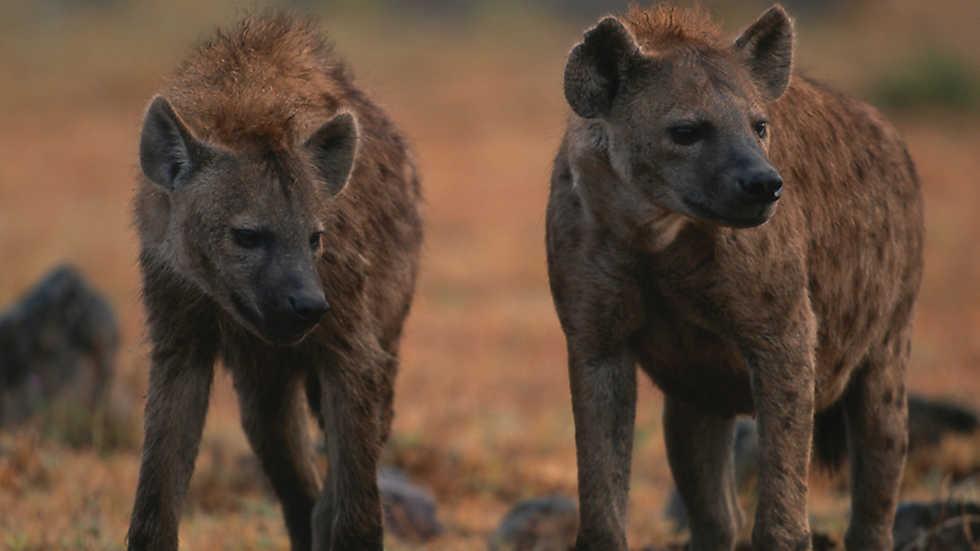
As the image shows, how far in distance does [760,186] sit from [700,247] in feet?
1.28

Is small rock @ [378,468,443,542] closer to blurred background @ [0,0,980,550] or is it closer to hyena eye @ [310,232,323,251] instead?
blurred background @ [0,0,980,550]

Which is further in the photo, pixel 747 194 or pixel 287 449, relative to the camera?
pixel 287 449

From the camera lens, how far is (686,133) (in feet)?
13.2

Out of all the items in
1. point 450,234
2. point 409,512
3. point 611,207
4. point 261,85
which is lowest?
point 409,512

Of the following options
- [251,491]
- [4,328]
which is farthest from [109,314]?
[251,491]

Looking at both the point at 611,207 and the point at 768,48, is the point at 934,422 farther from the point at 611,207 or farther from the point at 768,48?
the point at 611,207

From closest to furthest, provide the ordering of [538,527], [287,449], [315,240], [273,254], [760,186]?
[760,186] < [273,254] < [315,240] < [287,449] < [538,527]

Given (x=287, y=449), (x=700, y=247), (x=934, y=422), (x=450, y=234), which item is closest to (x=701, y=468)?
(x=700, y=247)

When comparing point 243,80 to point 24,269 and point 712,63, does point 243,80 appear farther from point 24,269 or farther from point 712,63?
point 24,269

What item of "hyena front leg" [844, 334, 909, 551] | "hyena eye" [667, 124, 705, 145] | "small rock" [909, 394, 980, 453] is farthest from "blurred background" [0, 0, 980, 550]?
"hyena eye" [667, 124, 705, 145]

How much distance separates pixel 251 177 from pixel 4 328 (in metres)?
3.09

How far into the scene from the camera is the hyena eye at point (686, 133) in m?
4.00

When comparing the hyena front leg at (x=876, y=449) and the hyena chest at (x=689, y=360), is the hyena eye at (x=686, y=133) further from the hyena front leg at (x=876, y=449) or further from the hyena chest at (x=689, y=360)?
the hyena front leg at (x=876, y=449)

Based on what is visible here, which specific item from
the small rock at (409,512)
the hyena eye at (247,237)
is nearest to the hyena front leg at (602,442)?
the hyena eye at (247,237)
